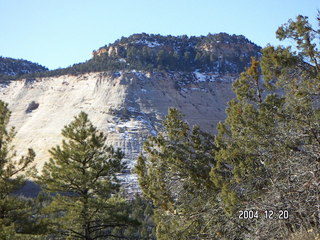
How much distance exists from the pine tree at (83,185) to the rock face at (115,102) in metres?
39.8

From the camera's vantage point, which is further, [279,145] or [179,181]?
[179,181]

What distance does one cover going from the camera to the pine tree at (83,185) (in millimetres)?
14891

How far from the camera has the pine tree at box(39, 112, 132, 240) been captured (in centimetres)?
Answer: 1489

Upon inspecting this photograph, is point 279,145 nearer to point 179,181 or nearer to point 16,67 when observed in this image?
point 179,181

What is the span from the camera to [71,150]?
1549 cm

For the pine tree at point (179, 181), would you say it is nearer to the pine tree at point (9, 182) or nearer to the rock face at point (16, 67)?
the pine tree at point (9, 182)

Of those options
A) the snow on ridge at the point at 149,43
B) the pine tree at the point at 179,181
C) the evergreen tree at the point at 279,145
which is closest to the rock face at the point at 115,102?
the snow on ridge at the point at 149,43

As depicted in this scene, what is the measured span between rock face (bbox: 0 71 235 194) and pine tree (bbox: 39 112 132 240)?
131 ft

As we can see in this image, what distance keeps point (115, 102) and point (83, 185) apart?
57441 millimetres

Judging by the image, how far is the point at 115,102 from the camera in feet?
236

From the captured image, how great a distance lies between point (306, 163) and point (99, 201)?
896 centimetres
